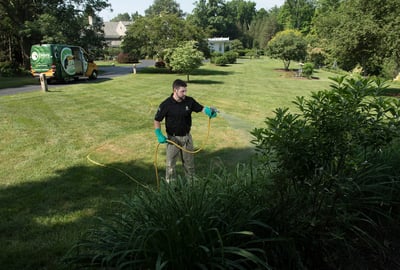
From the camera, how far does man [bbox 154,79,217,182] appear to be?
15.4ft

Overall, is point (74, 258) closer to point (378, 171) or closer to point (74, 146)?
point (378, 171)

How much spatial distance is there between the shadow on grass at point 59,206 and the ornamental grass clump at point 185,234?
17.0 inches

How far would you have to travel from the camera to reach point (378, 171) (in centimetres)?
319

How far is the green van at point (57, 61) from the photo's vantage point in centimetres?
1802

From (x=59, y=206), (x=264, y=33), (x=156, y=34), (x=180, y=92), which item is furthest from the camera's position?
(x=264, y=33)

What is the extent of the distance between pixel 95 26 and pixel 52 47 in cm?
1269

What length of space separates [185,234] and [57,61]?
18521 millimetres

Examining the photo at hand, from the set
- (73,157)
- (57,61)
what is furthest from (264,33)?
(73,157)

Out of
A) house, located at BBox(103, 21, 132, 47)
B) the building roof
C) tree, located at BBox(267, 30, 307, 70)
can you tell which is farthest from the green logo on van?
the building roof

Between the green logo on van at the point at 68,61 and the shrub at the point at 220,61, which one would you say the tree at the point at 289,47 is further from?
the green logo on van at the point at 68,61

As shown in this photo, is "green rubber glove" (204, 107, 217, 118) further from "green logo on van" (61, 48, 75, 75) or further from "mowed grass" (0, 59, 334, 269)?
"green logo on van" (61, 48, 75, 75)

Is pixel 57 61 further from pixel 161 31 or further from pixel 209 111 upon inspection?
pixel 209 111

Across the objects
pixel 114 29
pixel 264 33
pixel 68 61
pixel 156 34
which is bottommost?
pixel 68 61

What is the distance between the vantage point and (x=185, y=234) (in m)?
2.29
